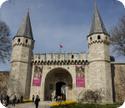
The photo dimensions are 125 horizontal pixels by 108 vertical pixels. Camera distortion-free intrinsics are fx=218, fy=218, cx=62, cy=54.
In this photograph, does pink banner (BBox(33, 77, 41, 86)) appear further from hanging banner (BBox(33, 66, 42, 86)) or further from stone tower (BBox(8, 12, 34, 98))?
stone tower (BBox(8, 12, 34, 98))

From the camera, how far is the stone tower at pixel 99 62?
24.2m

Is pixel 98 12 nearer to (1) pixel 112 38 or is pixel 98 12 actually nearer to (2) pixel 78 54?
(2) pixel 78 54

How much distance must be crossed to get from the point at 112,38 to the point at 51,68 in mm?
11161

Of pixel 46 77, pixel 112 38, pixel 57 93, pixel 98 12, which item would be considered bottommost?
pixel 57 93

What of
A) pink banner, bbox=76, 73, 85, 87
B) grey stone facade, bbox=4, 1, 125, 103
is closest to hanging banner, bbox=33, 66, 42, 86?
grey stone facade, bbox=4, 1, 125, 103

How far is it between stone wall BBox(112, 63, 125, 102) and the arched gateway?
573 centimetres

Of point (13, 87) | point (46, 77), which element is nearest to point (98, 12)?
A: point (46, 77)

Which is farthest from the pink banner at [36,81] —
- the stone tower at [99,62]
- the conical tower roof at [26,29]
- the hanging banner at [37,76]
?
the stone tower at [99,62]

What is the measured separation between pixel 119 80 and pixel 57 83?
26.6ft

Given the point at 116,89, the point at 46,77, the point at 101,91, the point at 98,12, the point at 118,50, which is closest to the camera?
the point at 118,50

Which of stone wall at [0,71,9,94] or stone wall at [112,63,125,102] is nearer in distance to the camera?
stone wall at [112,63,125,102]

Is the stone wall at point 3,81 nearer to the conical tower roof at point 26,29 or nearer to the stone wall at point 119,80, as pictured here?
the conical tower roof at point 26,29

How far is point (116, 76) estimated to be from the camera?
26.5 m

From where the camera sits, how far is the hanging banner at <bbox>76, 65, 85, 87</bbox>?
26444mm
